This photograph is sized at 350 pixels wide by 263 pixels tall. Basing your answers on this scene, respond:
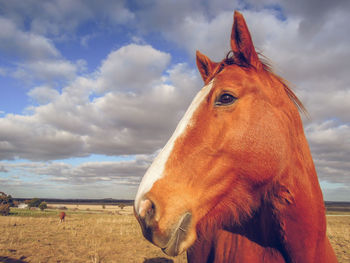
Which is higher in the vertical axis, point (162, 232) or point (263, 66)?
point (263, 66)

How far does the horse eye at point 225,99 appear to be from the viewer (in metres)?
1.87

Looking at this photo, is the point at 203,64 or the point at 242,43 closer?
the point at 242,43

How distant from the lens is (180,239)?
1.45 metres

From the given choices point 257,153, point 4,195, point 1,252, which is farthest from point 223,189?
point 4,195

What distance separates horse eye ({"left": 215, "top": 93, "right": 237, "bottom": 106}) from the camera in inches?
73.5

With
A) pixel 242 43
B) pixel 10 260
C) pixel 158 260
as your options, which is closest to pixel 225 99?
pixel 242 43

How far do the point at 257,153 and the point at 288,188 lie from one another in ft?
1.37

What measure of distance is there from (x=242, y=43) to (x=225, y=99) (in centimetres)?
63

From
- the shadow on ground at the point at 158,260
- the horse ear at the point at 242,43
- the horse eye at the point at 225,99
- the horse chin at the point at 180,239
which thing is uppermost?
the horse ear at the point at 242,43

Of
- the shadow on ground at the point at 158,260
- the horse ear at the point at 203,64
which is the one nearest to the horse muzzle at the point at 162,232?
the horse ear at the point at 203,64

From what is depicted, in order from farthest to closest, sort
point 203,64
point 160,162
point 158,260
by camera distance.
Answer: point 158,260 → point 203,64 → point 160,162

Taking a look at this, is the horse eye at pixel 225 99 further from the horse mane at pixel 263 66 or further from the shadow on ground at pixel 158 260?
the shadow on ground at pixel 158 260

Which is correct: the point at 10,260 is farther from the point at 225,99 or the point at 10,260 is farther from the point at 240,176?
the point at 225,99

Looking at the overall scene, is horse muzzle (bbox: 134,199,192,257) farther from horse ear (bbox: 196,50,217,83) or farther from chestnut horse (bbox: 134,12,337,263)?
horse ear (bbox: 196,50,217,83)
